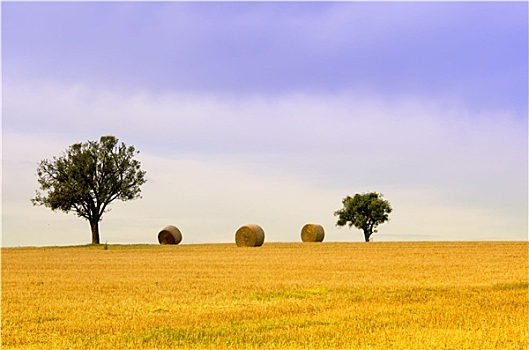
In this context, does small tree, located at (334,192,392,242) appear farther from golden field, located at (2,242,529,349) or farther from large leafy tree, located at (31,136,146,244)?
golden field, located at (2,242,529,349)

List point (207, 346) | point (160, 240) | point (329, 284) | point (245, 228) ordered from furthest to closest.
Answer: point (160, 240), point (245, 228), point (329, 284), point (207, 346)

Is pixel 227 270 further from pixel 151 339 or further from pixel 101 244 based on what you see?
pixel 101 244

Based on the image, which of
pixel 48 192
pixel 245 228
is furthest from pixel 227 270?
pixel 48 192

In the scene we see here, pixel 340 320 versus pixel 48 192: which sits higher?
pixel 48 192

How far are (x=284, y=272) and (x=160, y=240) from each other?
4142cm

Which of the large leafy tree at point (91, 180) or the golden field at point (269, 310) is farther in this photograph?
the large leafy tree at point (91, 180)

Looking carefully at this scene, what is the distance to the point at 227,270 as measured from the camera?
2817 centimetres

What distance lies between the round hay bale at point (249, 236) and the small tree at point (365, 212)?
1126 inches

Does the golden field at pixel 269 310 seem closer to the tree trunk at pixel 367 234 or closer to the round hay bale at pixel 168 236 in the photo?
the round hay bale at pixel 168 236

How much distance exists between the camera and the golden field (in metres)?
12.5

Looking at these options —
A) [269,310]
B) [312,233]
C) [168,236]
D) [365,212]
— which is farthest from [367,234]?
[269,310]

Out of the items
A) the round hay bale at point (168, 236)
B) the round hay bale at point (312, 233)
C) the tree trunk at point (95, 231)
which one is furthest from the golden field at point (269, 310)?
the tree trunk at point (95, 231)

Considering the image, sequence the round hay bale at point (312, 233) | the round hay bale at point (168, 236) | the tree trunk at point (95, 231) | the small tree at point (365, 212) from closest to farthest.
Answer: the round hay bale at point (168, 236)
the round hay bale at point (312, 233)
the tree trunk at point (95, 231)
the small tree at point (365, 212)

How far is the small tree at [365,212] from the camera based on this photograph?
84000 millimetres
